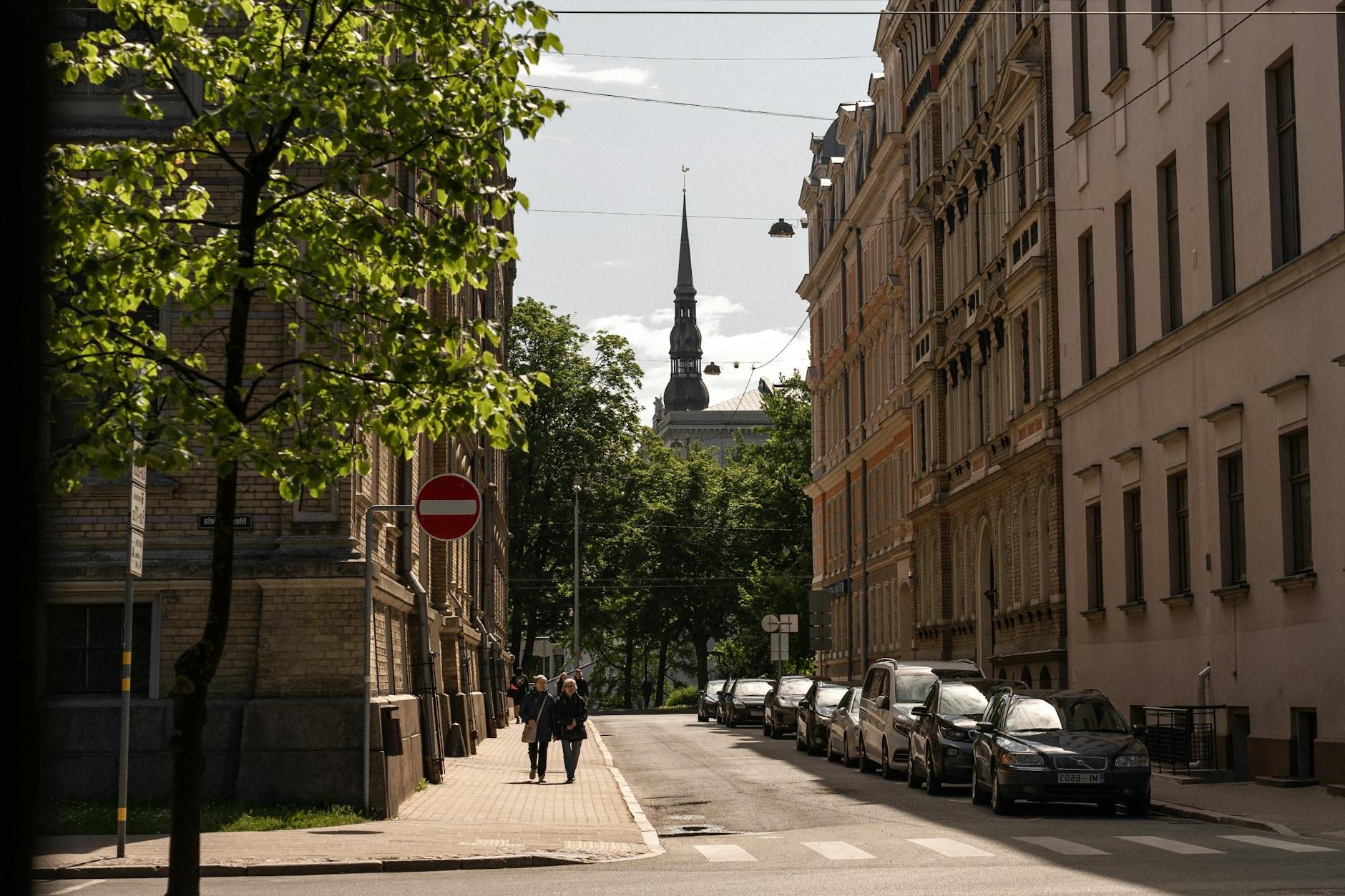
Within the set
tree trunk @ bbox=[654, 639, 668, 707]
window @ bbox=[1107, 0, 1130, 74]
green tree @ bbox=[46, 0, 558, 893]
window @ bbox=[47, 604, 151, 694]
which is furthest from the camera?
tree trunk @ bbox=[654, 639, 668, 707]

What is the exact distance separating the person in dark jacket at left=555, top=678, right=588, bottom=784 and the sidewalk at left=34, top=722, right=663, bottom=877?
3.07m

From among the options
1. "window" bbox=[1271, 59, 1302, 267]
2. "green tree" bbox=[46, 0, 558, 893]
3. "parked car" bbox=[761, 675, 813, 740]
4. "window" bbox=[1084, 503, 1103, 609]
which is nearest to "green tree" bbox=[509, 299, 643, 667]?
"parked car" bbox=[761, 675, 813, 740]

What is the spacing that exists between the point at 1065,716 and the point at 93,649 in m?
10.6

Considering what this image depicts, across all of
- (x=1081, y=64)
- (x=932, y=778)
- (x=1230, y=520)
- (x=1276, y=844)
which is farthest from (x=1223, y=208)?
(x=1276, y=844)

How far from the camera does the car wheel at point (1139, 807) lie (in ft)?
64.2

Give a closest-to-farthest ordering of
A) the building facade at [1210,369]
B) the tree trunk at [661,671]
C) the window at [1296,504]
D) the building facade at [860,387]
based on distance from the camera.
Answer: the building facade at [1210,369], the window at [1296,504], the building facade at [860,387], the tree trunk at [661,671]

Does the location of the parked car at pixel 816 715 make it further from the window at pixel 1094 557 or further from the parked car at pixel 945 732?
the parked car at pixel 945 732

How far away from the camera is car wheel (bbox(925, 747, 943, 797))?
925 inches

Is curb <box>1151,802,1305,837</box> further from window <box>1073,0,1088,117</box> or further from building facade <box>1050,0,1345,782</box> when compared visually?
window <box>1073,0,1088,117</box>

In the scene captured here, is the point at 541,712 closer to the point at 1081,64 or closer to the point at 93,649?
the point at 93,649

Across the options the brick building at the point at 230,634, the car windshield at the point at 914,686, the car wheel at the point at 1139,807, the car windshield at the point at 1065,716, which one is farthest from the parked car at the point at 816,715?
the brick building at the point at 230,634

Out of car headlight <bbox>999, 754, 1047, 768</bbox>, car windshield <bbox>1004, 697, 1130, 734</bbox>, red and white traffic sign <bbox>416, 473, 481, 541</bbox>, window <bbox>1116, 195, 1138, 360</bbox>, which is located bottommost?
car headlight <bbox>999, 754, 1047, 768</bbox>

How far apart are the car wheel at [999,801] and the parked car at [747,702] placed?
30.4 meters

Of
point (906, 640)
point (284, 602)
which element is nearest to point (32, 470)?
point (284, 602)
